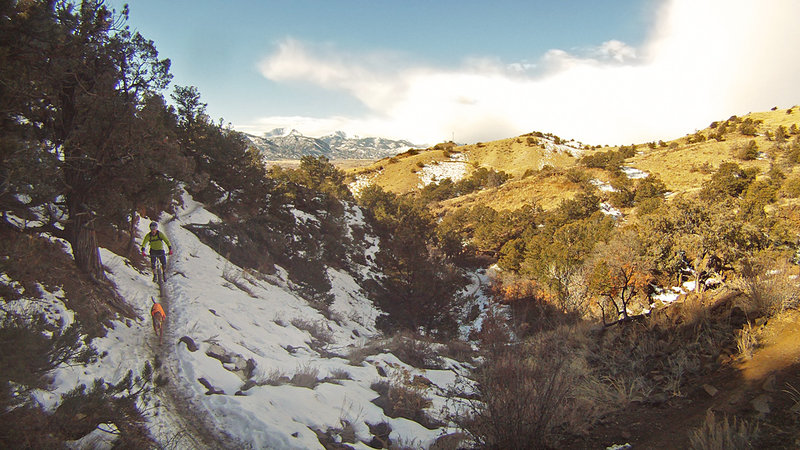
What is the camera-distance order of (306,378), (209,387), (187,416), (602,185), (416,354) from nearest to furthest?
1. (187,416)
2. (209,387)
3. (306,378)
4. (416,354)
5. (602,185)

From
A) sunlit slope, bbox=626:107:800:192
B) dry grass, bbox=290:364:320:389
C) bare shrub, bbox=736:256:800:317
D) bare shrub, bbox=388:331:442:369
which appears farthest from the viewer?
sunlit slope, bbox=626:107:800:192

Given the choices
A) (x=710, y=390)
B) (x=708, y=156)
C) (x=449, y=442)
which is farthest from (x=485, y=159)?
(x=449, y=442)

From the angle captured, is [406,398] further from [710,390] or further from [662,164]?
[662,164]

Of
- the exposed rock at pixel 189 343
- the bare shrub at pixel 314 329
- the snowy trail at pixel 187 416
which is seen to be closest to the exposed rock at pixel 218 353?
the exposed rock at pixel 189 343

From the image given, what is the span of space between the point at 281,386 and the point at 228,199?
57.5 feet

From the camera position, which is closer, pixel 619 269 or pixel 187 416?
pixel 187 416

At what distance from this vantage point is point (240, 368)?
6.89m

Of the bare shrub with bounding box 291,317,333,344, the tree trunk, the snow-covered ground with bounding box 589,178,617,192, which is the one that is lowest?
the bare shrub with bounding box 291,317,333,344

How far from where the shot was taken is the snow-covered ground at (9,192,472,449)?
4.93 meters

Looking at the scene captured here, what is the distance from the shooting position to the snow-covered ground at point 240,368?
4.93m

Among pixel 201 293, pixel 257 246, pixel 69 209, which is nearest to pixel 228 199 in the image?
pixel 257 246

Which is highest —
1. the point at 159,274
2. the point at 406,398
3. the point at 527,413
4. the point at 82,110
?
the point at 82,110

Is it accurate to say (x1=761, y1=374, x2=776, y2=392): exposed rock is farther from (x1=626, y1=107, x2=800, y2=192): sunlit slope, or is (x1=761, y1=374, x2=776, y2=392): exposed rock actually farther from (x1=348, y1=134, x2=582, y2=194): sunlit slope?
(x1=348, y1=134, x2=582, y2=194): sunlit slope

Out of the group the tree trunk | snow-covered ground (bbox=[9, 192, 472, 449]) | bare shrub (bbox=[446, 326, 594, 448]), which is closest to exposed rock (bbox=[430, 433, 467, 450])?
bare shrub (bbox=[446, 326, 594, 448])
